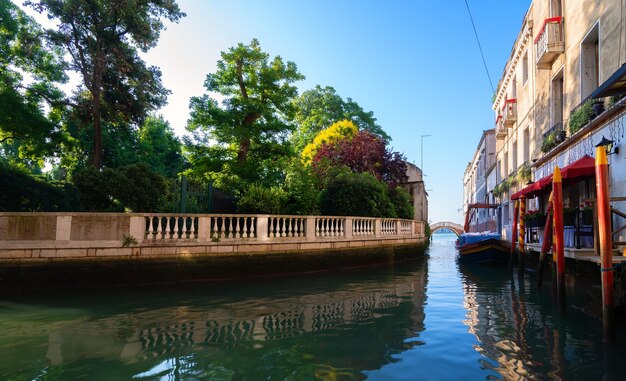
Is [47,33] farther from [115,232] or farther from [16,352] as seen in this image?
[16,352]

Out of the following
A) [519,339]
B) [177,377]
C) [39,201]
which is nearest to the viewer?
[177,377]

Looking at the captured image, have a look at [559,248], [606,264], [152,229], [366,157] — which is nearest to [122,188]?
[152,229]

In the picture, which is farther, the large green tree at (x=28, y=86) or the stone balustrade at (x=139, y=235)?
the large green tree at (x=28, y=86)

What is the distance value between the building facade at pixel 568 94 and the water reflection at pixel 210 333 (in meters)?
5.11

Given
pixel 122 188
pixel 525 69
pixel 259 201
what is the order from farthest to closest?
pixel 525 69 → pixel 259 201 → pixel 122 188

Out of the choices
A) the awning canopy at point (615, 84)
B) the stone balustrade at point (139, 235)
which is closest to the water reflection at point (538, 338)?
the awning canopy at point (615, 84)

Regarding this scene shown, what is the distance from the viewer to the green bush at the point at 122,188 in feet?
36.6

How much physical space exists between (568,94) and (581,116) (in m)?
2.26

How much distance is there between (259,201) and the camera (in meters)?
12.7

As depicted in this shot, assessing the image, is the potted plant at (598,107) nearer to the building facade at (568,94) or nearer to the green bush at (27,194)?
the building facade at (568,94)

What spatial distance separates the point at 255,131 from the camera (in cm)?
1573

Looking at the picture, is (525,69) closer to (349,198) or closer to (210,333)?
(349,198)

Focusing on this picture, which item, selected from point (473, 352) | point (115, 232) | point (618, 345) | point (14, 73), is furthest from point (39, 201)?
point (618, 345)

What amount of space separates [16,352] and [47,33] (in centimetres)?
1494
